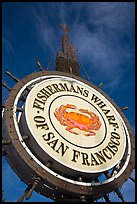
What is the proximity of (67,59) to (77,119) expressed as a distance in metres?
5.47

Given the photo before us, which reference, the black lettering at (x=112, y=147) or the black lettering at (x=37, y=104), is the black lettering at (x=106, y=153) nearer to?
the black lettering at (x=112, y=147)

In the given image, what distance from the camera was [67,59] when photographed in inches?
710

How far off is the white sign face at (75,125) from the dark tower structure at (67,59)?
2532 millimetres

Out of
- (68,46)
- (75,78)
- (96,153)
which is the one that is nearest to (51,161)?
(96,153)

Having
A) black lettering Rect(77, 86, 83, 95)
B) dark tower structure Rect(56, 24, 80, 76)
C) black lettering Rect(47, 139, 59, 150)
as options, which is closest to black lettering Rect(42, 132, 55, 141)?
black lettering Rect(47, 139, 59, 150)

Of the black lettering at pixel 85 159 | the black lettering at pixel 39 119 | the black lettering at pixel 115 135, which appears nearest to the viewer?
the black lettering at pixel 85 159

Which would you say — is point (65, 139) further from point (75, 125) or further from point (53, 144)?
point (75, 125)

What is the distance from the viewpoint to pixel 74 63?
1800 cm

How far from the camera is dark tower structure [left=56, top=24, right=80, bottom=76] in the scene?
17.5 meters

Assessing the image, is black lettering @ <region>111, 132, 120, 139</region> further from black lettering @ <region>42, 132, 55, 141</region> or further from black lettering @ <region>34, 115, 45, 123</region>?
black lettering @ <region>34, 115, 45, 123</region>

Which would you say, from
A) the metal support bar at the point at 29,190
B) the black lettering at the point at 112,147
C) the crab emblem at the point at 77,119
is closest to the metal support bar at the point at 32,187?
the metal support bar at the point at 29,190

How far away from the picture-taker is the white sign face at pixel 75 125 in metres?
11.8

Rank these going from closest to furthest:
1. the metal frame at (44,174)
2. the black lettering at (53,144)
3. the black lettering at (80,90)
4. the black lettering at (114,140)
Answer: the metal frame at (44,174) < the black lettering at (53,144) < the black lettering at (114,140) < the black lettering at (80,90)

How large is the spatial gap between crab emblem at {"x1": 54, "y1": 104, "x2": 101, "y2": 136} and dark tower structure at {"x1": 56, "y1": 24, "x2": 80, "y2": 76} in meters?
3.80
